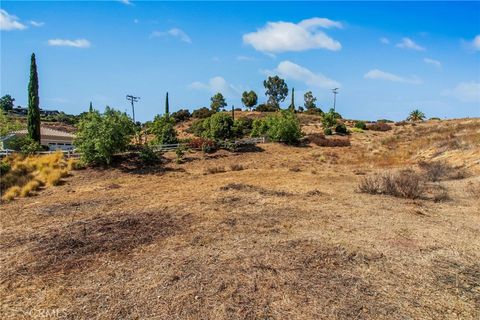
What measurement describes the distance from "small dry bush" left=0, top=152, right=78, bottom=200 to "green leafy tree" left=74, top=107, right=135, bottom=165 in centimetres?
138

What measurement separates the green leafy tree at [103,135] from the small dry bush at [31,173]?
138 centimetres

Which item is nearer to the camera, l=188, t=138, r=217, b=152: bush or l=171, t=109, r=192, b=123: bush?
l=188, t=138, r=217, b=152: bush

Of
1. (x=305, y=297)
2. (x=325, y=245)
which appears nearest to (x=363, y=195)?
(x=325, y=245)

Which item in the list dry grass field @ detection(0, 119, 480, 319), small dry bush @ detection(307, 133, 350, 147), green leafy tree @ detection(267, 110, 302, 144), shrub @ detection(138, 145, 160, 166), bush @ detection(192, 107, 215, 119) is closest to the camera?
dry grass field @ detection(0, 119, 480, 319)

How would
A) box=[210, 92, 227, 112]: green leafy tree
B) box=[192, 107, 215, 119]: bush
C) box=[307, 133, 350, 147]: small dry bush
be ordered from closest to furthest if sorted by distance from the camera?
1. box=[307, 133, 350, 147]: small dry bush
2. box=[192, 107, 215, 119]: bush
3. box=[210, 92, 227, 112]: green leafy tree

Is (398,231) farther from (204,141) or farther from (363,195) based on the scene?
(204,141)

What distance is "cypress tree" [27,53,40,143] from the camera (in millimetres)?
33500

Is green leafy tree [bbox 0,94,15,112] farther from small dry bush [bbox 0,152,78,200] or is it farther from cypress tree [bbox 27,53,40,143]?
small dry bush [bbox 0,152,78,200]

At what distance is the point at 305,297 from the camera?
261 inches

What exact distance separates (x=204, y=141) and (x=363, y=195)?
1980cm

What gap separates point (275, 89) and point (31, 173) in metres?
83.5

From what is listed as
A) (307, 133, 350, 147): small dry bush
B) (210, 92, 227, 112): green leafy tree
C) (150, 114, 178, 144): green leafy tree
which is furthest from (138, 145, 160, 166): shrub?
(210, 92, 227, 112): green leafy tree

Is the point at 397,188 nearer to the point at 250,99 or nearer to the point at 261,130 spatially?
the point at 261,130

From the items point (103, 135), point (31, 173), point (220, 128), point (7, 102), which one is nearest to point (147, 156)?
point (103, 135)
